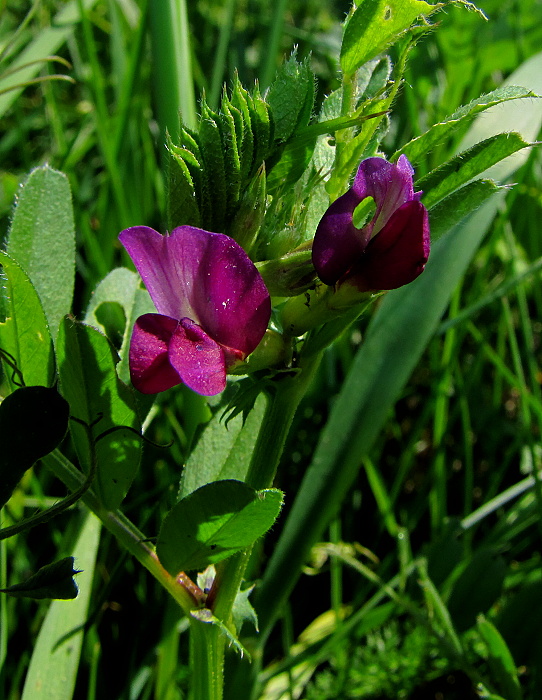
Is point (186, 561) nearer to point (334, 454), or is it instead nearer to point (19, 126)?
point (334, 454)

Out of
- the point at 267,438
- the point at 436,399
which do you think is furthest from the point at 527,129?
the point at 267,438

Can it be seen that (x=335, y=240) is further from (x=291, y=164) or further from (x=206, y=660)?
(x=206, y=660)

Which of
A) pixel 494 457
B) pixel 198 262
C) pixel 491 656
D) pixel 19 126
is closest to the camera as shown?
pixel 198 262

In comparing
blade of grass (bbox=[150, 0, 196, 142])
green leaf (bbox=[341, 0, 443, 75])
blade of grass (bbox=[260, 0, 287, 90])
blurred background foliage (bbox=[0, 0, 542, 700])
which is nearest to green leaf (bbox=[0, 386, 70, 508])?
blurred background foliage (bbox=[0, 0, 542, 700])

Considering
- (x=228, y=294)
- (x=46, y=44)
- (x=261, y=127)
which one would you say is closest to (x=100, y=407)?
(x=228, y=294)

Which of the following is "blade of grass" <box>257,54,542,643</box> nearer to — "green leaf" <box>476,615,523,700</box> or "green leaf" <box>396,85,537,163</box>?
"green leaf" <box>476,615,523,700</box>

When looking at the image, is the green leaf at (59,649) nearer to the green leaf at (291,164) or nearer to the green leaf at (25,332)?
the green leaf at (25,332)
